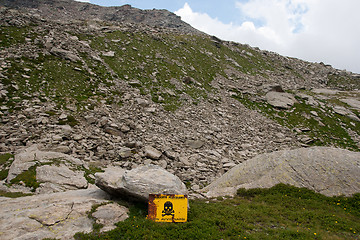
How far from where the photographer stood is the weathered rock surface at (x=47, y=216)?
7.99 m

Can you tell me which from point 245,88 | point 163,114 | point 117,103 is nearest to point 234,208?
point 163,114

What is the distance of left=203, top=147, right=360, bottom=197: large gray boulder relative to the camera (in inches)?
590

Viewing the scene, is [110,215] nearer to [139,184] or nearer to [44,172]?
[139,184]

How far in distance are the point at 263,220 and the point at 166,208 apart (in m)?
6.60

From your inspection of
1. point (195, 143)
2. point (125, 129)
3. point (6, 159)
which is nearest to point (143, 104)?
point (125, 129)

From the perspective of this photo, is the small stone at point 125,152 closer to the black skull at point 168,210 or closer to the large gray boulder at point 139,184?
the large gray boulder at point 139,184

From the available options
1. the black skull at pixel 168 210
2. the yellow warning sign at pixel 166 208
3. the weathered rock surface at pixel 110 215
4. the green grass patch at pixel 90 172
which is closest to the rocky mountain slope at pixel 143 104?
the green grass patch at pixel 90 172

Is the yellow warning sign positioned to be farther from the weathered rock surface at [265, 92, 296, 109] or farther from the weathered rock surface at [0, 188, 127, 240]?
the weathered rock surface at [265, 92, 296, 109]

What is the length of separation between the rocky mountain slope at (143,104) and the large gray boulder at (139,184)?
7.40 m

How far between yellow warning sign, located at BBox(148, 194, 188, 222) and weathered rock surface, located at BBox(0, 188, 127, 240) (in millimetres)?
1818

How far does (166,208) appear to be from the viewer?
10070 mm

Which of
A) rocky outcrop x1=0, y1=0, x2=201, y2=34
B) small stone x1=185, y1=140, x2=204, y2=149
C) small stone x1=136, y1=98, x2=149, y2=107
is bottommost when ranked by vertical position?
small stone x1=185, y1=140, x2=204, y2=149

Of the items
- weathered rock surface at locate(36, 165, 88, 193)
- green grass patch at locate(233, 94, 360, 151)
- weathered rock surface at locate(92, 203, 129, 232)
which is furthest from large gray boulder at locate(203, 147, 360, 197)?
green grass patch at locate(233, 94, 360, 151)

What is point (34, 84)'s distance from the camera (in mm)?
23875
